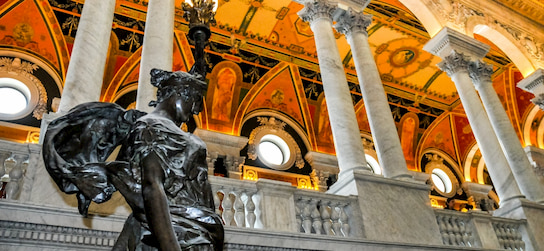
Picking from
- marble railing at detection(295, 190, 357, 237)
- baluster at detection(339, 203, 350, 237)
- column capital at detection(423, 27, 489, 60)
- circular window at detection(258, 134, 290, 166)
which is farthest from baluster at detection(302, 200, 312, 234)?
circular window at detection(258, 134, 290, 166)

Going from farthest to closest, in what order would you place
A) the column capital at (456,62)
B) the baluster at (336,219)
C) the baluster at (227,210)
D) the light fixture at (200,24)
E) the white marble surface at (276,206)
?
1. the column capital at (456,62)
2. the baluster at (336,219)
3. the white marble surface at (276,206)
4. the baluster at (227,210)
5. the light fixture at (200,24)

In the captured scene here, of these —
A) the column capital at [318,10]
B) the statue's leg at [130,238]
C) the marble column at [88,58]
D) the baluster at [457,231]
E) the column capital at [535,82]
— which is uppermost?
the column capital at [535,82]

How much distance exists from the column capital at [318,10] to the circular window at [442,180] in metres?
9.32

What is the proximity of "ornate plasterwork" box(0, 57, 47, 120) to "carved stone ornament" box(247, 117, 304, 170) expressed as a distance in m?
4.89

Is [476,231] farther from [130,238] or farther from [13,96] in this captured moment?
[13,96]

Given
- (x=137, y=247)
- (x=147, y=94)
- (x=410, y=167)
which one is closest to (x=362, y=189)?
(x=147, y=94)

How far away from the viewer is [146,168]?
75.6 inches

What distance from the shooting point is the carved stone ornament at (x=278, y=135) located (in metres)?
11.9

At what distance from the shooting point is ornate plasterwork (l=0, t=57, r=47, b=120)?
31.2 ft

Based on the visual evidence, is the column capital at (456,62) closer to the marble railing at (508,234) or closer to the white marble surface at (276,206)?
the marble railing at (508,234)

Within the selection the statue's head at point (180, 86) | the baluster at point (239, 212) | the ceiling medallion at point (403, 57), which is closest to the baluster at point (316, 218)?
the baluster at point (239, 212)

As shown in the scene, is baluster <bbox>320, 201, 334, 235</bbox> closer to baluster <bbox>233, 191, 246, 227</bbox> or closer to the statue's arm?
baluster <bbox>233, 191, 246, 227</bbox>

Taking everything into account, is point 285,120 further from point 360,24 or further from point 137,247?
point 137,247

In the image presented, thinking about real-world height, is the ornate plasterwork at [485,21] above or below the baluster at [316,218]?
above
